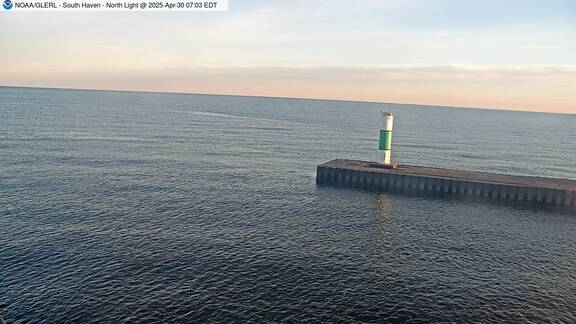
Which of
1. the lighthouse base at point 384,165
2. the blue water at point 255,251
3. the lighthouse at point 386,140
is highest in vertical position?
the lighthouse at point 386,140

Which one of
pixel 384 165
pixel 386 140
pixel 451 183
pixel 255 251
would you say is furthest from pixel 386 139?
pixel 255 251

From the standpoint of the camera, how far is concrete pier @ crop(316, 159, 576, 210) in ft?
244

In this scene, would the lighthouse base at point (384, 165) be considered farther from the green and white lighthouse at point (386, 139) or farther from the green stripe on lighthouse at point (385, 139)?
the green stripe on lighthouse at point (385, 139)

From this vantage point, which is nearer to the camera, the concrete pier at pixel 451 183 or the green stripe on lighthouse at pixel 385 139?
the concrete pier at pixel 451 183

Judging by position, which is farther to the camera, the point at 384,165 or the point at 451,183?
the point at 384,165

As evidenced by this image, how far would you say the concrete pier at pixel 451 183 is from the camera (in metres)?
74.2

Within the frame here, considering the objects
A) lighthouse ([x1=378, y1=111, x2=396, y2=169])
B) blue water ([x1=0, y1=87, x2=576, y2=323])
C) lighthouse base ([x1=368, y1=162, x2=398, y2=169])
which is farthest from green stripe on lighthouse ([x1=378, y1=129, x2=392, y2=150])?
blue water ([x1=0, y1=87, x2=576, y2=323])

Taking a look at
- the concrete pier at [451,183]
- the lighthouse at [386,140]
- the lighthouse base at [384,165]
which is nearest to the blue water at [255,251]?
the concrete pier at [451,183]

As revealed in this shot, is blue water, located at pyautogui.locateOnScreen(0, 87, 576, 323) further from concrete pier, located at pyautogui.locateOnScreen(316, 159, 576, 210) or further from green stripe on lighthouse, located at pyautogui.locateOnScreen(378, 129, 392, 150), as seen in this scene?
green stripe on lighthouse, located at pyautogui.locateOnScreen(378, 129, 392, 150)

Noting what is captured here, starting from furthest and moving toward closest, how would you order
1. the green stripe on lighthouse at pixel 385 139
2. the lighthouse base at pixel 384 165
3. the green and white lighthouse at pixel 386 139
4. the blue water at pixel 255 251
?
1. the green and white lighthouse at pixel 386 139
2. the green stripe on lighthouse at pixel 385 139
3. the lighthouse base at pixel 384 165
4. the blue water at pixel 255 251

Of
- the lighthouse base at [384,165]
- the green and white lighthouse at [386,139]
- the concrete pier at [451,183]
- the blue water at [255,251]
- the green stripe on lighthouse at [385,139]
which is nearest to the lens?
the blue water at [255,251]

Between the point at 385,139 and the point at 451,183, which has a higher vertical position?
the point at 385,139

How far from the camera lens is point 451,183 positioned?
260 feet

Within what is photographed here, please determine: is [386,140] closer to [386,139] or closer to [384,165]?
[386,139]
